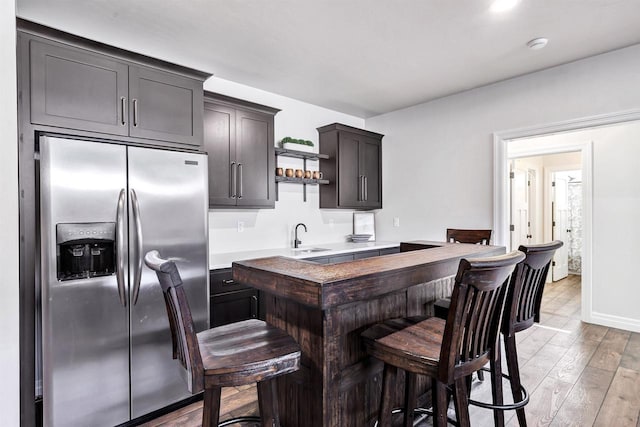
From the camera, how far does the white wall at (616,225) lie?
3582 mm

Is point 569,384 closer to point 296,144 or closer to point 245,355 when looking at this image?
point 245,355

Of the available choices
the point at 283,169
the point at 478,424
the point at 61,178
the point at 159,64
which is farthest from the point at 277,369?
the point at 283,169

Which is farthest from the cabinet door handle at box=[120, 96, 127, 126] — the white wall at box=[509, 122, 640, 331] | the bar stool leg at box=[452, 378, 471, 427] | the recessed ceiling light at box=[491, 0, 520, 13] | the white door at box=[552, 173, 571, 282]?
the white door at box=[552, 173, 571, 282]

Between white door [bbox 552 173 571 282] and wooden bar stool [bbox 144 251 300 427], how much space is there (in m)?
6.52

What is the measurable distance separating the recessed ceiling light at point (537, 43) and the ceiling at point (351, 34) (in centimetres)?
4

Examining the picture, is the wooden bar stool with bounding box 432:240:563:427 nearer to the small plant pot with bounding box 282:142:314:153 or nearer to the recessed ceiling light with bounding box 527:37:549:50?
the recessed ceiling light with bounding box 527:37:549:50

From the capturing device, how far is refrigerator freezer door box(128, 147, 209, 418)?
213 cm

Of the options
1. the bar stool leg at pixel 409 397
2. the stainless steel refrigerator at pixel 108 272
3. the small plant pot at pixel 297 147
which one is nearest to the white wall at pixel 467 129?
the small plant pot at pixel 297 147

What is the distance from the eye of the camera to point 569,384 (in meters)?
2.47

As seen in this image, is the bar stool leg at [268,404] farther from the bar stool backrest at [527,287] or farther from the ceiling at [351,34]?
the ceiling at [351,34]

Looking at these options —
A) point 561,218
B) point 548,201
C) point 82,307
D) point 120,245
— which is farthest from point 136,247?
point 561,218

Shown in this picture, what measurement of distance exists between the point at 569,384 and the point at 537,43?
8.96 ft

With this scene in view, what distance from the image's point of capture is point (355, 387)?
1.65m

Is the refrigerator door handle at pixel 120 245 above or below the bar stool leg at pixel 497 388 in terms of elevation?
→ above
